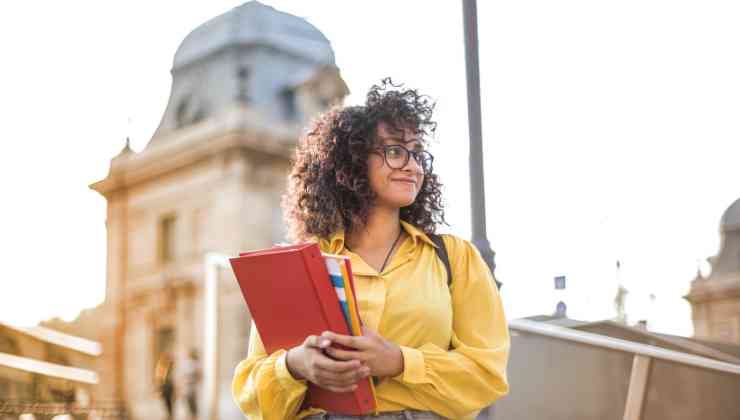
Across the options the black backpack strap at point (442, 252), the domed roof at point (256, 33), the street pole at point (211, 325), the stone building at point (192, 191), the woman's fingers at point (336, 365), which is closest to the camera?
the woman's fingers at point (336, 365)

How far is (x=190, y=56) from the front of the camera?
13336 mm

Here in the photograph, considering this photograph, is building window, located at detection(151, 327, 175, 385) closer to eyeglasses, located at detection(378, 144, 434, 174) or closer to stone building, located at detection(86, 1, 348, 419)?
stone building, located at detection(86, 1, 348, 419)

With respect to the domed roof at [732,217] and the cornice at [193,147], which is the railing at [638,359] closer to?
the domed roof at [732,217]

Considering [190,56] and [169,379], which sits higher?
[190,56]

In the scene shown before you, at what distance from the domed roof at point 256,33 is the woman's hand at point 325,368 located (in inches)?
454

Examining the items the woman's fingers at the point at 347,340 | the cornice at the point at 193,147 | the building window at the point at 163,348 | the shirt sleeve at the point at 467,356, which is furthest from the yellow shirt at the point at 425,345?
the cornice at the point at 193,147

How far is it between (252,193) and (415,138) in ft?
40.5

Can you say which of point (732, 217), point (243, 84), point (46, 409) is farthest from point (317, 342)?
point (243, 84)

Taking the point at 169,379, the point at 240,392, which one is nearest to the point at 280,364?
the point at 240,392

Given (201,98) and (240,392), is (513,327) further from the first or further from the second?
(201,98)

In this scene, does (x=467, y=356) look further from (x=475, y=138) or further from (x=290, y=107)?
(x=290, y=107)

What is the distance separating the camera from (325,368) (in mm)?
1845

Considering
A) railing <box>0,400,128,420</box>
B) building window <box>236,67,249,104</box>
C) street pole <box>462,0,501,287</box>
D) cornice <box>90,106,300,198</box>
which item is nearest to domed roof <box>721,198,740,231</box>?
street pole <box>462,0,501,287</box>

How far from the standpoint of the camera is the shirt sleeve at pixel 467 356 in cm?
193
